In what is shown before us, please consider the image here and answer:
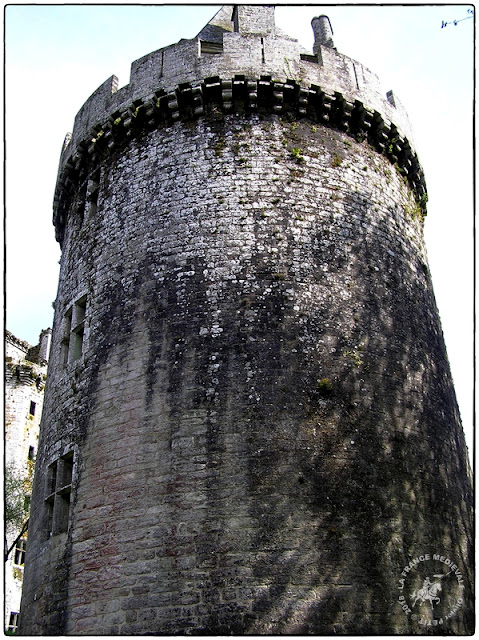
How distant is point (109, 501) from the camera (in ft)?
31.4

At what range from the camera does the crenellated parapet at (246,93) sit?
39.5 feet

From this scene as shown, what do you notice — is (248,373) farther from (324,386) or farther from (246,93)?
(246,93)

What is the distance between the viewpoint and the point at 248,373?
9.75 m

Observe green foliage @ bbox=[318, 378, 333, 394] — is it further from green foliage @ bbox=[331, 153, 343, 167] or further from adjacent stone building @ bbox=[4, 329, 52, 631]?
adjacent stone building @ bbox=[4, 329, 52, 631]

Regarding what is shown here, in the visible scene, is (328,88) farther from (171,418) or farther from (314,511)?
(314,511)

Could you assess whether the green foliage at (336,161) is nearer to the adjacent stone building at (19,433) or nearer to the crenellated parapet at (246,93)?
the crenellated parapet at (246,93)

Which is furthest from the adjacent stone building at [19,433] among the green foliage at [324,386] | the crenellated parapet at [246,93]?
the green foliage at [324,386]

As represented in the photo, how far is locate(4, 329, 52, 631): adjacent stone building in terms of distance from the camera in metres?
25.6

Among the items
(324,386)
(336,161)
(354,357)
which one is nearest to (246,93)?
(336,161)

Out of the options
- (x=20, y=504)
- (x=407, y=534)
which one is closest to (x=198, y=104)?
(x=407, y=534)

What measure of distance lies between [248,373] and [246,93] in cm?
552

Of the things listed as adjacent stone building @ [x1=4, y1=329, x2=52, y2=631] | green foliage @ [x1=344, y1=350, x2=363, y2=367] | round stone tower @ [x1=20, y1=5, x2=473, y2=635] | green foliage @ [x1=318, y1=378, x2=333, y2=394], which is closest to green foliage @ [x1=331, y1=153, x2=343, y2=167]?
round stone tower @ [x1=20, y1=5, x2=473, y2=635]

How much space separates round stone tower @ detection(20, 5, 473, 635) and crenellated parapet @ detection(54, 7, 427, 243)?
46 millimetres

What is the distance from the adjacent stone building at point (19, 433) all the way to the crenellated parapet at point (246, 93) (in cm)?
1710
